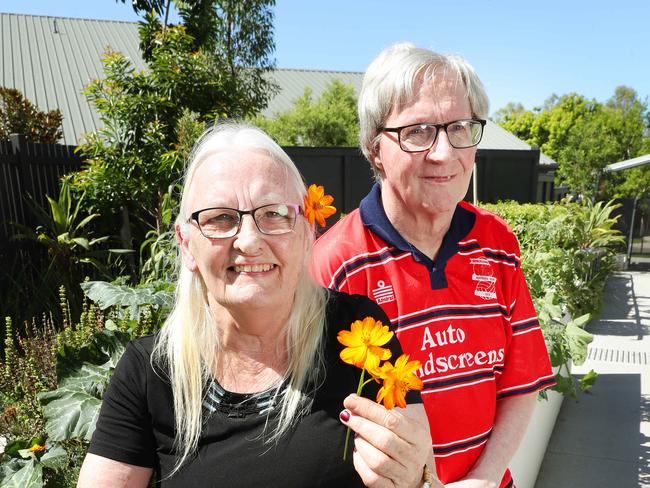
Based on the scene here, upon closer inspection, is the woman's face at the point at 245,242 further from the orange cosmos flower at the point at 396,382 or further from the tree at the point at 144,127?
the tree at the point at 144,127

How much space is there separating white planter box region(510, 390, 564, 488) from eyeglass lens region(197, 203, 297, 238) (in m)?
1.92

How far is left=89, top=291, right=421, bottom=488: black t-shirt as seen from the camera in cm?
109

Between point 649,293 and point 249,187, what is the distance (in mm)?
10673

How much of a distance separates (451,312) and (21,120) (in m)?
7.69

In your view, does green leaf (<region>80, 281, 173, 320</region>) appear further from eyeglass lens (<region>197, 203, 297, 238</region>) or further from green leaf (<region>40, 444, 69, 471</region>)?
eyeglass lens (<region>197, 203, 297, 238</region>)

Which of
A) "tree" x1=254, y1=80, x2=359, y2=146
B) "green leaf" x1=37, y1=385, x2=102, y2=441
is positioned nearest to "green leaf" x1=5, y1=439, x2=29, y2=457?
"green leaf" x1=37, y1=385, x2=102, y2=441

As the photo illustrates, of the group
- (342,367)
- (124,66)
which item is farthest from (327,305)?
(124,66)

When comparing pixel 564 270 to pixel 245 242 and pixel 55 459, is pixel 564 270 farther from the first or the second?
pixel 245 242

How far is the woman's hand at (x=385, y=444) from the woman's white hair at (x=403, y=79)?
76cm

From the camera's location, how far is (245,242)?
3.68 ft

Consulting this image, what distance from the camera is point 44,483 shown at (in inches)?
81.1

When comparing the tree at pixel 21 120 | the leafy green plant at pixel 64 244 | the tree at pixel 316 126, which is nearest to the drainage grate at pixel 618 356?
the leafy green plant at pixel 64 244

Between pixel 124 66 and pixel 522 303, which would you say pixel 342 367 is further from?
pixel 124 66

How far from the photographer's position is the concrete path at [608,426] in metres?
3.50
